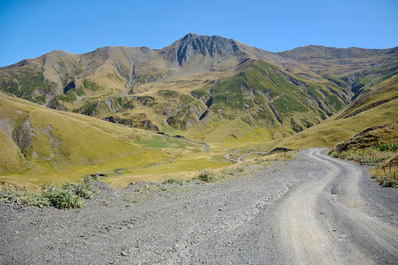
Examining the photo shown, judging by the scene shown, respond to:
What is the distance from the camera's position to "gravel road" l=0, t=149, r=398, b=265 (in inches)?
347

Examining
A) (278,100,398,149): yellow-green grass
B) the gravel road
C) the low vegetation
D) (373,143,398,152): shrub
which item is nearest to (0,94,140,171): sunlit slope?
(278,100,398,149): yellow-green grass

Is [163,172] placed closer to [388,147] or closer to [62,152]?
[62,152]

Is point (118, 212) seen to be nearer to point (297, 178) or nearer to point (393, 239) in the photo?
point (393, 239)

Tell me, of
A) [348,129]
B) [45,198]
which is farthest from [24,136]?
[348,129]

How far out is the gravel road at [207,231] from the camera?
8.82 meters

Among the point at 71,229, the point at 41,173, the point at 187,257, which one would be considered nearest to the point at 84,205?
the point at 71,229

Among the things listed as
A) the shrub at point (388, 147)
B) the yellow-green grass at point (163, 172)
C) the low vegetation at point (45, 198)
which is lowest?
the yellow-green grass at point (163, 172)

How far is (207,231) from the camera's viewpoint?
1148cm

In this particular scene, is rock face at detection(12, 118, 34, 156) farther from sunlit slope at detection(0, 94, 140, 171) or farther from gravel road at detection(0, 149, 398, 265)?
gravel road at detection(0, 149, 398, 265)

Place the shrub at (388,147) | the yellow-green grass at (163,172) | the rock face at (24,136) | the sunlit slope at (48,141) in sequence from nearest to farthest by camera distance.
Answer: the shrub at (388,147) → the yellow-green grass at (163,172) → the sunlit slope at (48,141) → the rock face at (24,136)

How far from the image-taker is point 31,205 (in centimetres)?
1253

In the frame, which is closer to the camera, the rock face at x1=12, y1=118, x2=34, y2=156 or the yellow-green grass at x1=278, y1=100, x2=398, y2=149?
the yellow-green grass at x1=278, y1=100, x2=398, y2=149

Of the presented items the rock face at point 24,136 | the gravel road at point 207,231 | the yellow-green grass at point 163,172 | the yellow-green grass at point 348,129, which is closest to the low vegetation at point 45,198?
the gravel road at point 207,231

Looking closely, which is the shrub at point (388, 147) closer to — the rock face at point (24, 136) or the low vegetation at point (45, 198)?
the low vegetation at point (45, 198)
